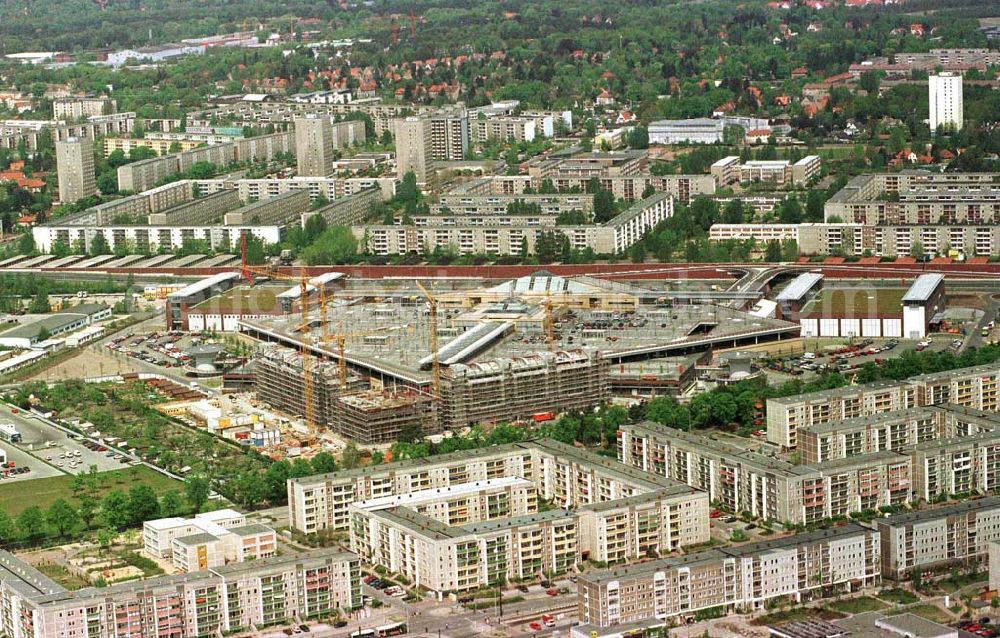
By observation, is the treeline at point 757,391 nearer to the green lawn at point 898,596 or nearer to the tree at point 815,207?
the green lawn at point 898,596

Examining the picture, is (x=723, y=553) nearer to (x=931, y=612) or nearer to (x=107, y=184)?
(x=931, y=612)

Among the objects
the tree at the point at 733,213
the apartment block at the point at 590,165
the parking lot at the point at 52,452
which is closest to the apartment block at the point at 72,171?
the apartment block at the point at 590,165

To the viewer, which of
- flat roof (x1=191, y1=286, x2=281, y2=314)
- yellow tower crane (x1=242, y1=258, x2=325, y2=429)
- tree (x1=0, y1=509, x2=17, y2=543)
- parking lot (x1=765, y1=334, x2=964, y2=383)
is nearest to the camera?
tree (x1=0, y1=509, x2=17, y2=543)

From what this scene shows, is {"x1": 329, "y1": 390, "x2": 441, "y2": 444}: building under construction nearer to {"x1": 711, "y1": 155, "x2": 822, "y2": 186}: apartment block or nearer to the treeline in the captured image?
the treeline

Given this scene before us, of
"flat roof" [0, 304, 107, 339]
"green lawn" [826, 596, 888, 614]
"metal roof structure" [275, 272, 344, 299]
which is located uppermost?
"metal roof structure" [275, 272, 344, 299]

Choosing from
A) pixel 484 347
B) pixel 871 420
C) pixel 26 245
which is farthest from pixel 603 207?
pixel 871 420

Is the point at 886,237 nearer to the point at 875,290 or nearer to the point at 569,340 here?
the point at 875,290

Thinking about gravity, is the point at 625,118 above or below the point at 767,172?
above

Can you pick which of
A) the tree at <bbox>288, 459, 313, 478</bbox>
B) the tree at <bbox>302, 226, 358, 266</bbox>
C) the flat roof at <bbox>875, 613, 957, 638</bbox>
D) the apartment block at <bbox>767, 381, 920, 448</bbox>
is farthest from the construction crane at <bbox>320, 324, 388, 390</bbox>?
the flat roof at <bbox>875, 613, 957, 638</bbox>
